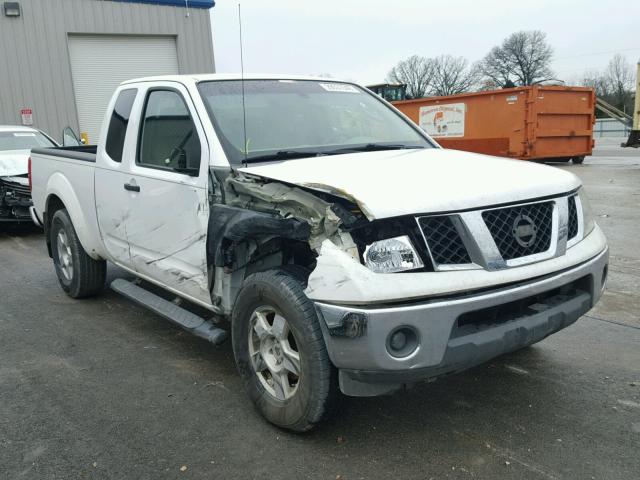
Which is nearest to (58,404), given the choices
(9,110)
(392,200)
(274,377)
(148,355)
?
(148,355)

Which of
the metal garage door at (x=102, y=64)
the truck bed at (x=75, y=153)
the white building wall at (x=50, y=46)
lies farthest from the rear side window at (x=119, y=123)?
the metal garage door at (x=102, y=64)

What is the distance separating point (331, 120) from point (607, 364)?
240 centimetres

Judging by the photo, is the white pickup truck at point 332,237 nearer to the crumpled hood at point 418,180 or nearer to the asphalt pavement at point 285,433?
the crumpled hood at point 418,180

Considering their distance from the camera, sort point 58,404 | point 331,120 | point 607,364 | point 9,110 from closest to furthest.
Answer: point 58,404, point 607,364, point 331,120, point 9,110

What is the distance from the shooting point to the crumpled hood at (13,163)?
9.23 m

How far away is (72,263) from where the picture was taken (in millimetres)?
5559

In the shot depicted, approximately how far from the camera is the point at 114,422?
11.0 ft

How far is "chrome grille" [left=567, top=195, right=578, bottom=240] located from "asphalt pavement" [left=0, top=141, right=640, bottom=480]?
962 mm

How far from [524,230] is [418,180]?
1.80ft

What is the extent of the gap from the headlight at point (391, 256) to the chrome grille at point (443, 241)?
9 cm

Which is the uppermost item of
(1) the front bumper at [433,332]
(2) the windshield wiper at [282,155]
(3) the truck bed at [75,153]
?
(2) the windshield wiper at [282,155]

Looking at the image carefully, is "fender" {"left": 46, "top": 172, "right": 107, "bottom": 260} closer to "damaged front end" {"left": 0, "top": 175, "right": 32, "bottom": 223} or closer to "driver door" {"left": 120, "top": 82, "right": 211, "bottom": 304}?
"driver door" {"left": 120, "top": 82, "right": 211, "bottom": 304}

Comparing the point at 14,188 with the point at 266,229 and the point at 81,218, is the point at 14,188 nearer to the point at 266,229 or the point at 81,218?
the point at 81,218

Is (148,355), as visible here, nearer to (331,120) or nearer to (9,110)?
(331,120)
